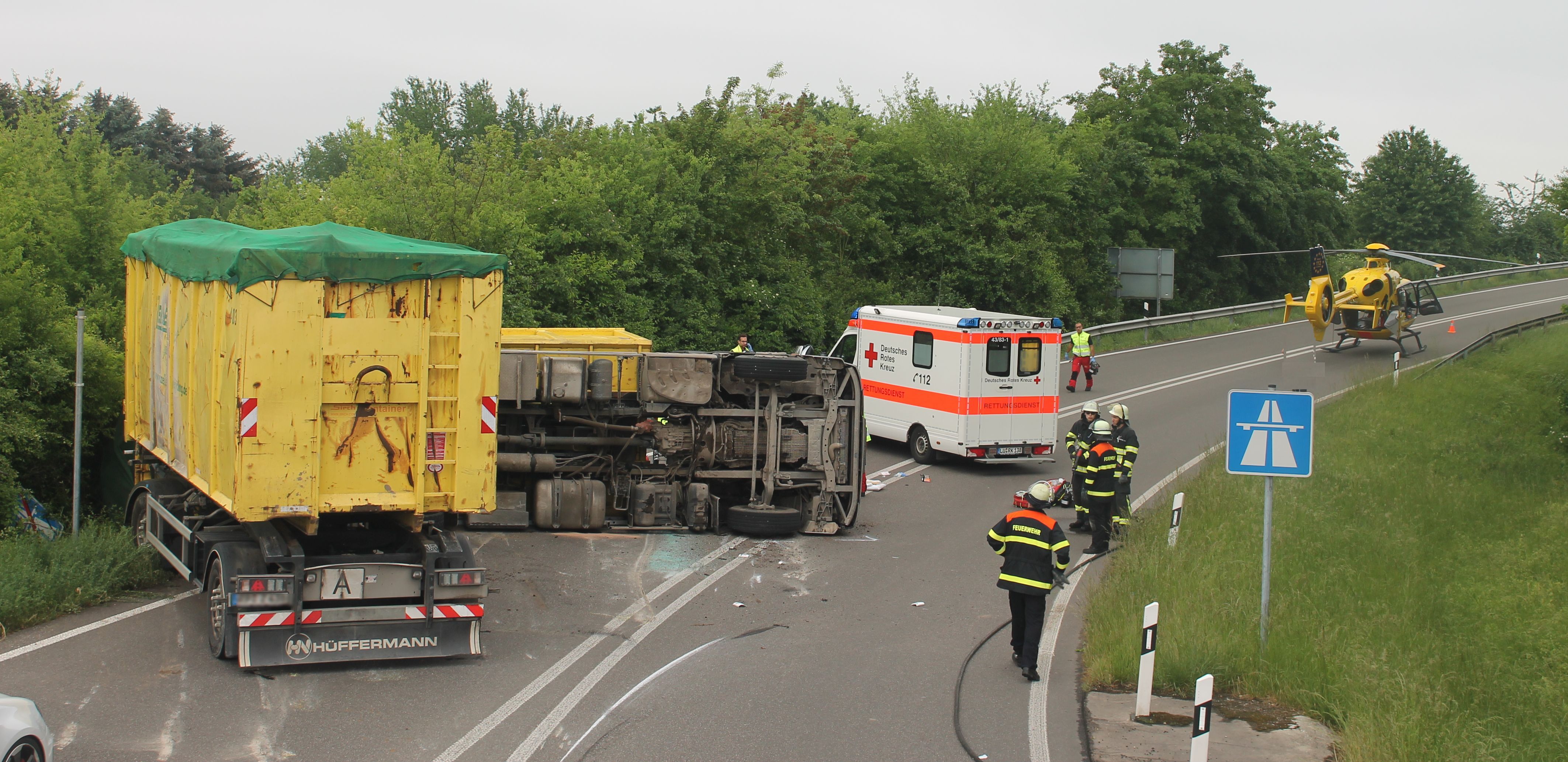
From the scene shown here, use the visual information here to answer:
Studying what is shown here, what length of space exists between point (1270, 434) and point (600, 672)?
5458 mm

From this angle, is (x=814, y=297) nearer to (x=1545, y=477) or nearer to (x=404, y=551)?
(x=1545, y=477)

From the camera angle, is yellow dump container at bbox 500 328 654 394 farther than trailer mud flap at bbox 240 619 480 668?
Yes

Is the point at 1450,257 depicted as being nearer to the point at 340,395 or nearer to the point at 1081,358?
the point at 1081,358

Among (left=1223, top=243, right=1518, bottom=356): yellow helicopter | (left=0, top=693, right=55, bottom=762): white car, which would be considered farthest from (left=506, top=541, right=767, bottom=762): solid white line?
(left=1223, top=243, right=1518, bottom=356): yellow helicopter

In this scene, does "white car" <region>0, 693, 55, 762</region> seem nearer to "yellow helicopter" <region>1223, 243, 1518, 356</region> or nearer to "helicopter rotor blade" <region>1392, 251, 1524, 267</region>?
"helicopter rotor blade" <region>1392, 251, 1524, 267</region>

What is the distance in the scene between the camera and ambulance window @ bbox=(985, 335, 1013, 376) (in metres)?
19.5

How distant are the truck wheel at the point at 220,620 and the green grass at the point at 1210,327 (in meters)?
29.6

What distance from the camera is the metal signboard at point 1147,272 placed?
126ft

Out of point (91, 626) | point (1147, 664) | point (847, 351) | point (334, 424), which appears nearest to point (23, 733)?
point (334, 424)

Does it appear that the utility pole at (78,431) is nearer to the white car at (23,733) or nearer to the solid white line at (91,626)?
the solid white line at (91,626)

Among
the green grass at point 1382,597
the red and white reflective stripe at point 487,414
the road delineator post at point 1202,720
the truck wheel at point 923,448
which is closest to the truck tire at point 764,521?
the green grass at point 1382,597

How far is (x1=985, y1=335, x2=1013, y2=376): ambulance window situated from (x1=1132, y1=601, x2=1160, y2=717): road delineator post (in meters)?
11.0

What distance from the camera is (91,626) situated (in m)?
9.96

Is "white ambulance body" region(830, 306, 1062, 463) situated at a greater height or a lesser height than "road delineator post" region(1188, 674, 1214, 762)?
greater
